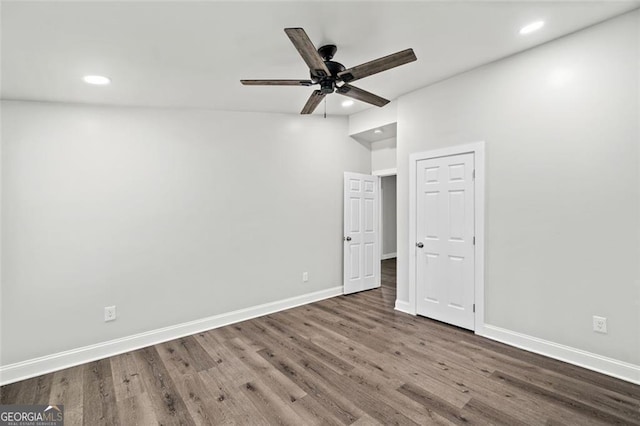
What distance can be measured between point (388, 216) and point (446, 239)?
4.96m

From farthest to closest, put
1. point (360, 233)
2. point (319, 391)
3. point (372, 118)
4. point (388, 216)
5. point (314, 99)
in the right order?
point (388, 216)
point (360, 233)
point (372, 118)
point (314, 99)
point (319, 391)

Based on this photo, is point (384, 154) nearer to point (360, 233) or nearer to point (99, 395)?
point (360, 233)

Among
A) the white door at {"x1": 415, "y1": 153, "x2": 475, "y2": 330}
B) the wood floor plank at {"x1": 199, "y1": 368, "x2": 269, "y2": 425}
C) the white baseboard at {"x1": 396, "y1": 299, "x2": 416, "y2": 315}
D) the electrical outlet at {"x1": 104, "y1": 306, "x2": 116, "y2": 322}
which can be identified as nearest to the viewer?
the wood floor plank at {"x1": 199, "y1": 368, "x2": 269, "y2": 425}

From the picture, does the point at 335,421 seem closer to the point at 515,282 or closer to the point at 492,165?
the point at 515,282

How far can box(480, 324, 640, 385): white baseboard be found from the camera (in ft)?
7.59

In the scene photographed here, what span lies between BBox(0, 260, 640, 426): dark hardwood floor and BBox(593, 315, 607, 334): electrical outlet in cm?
37

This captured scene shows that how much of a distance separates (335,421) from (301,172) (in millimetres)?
3213

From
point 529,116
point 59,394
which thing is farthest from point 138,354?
point 529,116

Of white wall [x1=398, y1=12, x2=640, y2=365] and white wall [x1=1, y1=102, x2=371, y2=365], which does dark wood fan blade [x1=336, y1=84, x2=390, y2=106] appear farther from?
white wall [x1=1, y1=102, x2=371, y2=365]

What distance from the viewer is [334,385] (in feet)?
7.66

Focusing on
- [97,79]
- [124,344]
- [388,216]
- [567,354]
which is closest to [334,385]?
[567,354]

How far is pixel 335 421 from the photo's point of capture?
1.94 meters

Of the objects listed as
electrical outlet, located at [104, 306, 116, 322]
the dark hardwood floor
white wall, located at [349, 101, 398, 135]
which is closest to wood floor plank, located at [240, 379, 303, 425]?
the dark hardwood floor

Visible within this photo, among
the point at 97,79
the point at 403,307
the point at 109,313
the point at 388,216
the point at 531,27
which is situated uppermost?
the point at 531,27
